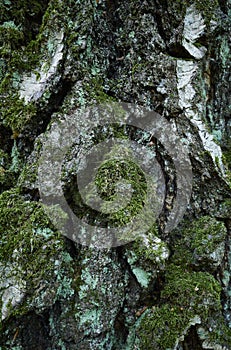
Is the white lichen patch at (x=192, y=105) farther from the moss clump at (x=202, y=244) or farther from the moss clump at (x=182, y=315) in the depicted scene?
the moss clump at (x=182, y=315)

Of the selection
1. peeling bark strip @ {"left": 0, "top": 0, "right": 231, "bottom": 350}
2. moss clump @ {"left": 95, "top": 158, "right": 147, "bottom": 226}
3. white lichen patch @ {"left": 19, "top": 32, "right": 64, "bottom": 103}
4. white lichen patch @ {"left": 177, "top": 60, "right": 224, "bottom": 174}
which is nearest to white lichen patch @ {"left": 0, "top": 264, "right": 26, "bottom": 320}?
peeling bark strip @ {"left": 0, "top": 0, "right": 231, "bottom": 350}

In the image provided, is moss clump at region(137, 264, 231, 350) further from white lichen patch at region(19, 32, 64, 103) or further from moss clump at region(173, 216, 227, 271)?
white lichen patch at region(19, 32, 64, 103)

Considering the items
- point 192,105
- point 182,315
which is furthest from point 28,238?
point 192,105

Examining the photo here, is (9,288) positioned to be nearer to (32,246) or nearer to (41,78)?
(32,246)

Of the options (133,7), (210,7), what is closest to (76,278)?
(133,7)

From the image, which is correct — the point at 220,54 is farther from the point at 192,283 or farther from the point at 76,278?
the point at 76,278

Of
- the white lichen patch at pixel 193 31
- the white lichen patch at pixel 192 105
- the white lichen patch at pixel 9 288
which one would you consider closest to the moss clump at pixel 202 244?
the white lichen patch at pixel 192 105
